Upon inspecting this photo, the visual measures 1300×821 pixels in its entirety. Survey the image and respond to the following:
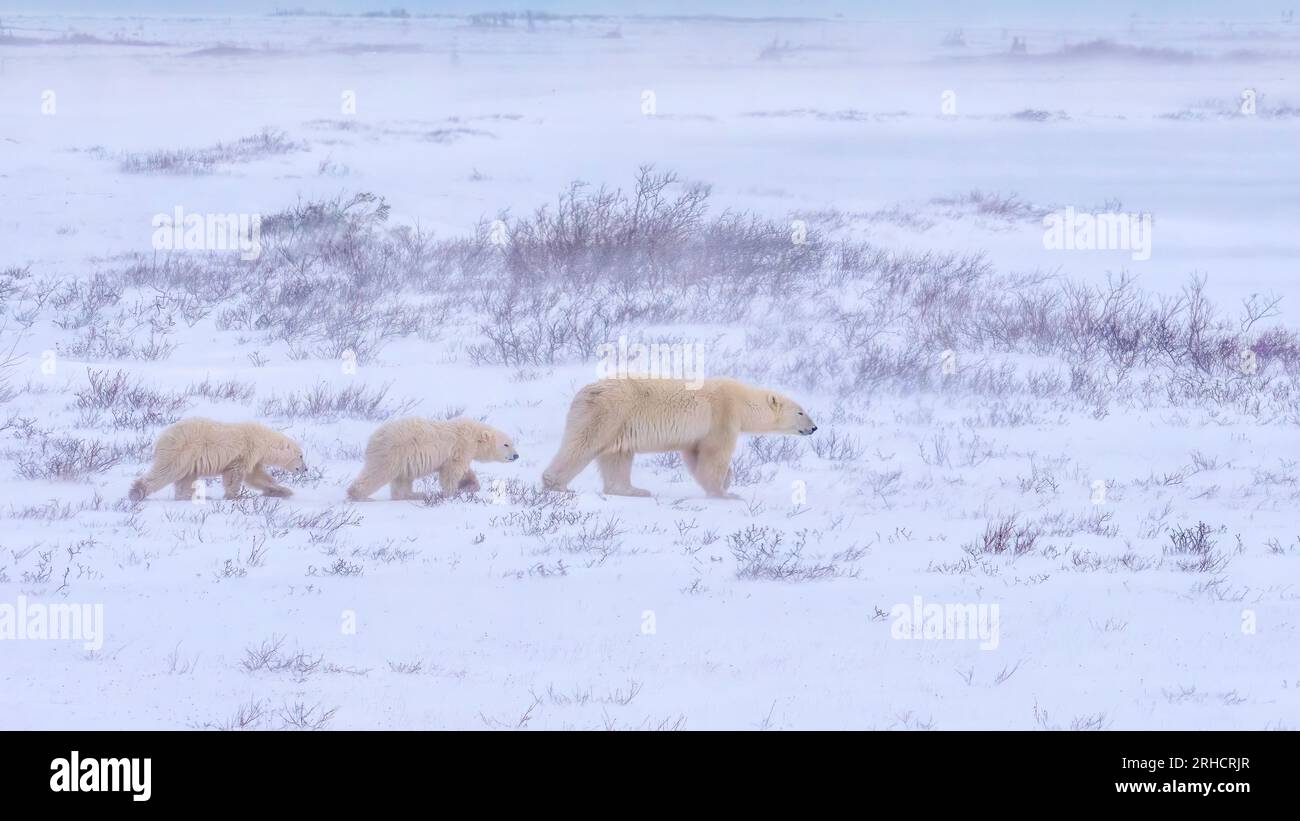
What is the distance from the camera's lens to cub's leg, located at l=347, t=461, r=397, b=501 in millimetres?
7906

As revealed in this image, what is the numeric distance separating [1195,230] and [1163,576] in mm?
18764

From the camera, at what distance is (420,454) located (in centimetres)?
795

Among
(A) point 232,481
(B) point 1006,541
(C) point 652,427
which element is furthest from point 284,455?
(B) point 1006,541

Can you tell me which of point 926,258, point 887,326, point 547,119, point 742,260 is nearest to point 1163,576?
point 887,326

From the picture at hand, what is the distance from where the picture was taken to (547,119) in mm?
41312

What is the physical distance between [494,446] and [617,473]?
0.73 meters

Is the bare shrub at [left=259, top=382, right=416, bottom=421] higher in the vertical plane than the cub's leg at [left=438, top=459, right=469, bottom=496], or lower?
higher

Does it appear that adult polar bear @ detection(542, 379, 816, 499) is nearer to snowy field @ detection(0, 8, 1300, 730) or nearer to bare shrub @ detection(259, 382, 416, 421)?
snowy field @ detection(0, 8, 1300, 730)

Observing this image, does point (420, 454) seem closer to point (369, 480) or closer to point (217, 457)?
point (369, 480)

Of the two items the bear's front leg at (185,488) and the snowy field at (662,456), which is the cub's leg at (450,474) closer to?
the snowy field at (662,456)

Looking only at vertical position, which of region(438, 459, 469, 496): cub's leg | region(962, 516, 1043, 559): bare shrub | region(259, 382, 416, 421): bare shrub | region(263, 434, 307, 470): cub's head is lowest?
region(962, 516, 1043, 559): bare shrub

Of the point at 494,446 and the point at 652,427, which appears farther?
the point at 494,446

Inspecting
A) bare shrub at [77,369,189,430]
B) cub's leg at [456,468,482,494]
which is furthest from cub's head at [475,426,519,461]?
bare shrub at [77,369,189,430]

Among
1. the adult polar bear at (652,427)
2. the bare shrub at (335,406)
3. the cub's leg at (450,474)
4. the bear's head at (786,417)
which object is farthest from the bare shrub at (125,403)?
the bear's head at (786,417)
